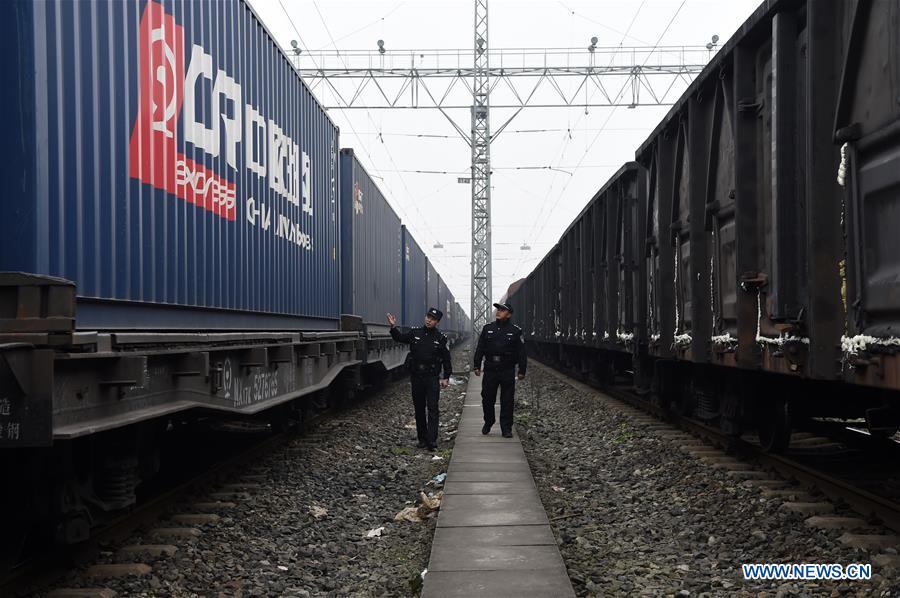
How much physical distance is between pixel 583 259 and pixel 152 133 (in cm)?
1146

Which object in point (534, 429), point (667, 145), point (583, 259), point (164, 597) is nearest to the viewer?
point (164, 597)

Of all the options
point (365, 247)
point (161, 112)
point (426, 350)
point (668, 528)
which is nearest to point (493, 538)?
point (668, 528)

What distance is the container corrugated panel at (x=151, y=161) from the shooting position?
12.5 feet

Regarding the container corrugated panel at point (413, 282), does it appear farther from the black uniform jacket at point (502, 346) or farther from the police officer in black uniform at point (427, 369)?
the police officer in black uniform at point (427, 369)

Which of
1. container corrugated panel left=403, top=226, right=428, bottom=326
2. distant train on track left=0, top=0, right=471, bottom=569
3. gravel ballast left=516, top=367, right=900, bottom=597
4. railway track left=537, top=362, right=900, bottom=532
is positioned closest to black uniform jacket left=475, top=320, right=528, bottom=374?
gravel ballast left=516, top=367, right=900, bottom=597

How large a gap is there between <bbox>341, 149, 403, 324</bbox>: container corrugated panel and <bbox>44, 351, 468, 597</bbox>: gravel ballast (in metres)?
3.25

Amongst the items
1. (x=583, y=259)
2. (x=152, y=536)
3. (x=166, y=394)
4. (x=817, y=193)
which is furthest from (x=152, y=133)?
(x=583, y=259)

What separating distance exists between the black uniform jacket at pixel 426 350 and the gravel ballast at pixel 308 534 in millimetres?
938

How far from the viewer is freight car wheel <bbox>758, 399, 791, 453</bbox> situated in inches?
267

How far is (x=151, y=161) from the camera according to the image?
5.03 meters

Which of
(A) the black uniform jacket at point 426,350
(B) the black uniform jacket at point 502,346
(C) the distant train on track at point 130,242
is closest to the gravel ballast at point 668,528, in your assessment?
(B) the black uniform jacket at point 502,346

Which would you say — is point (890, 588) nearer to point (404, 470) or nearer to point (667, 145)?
point (404, 470)

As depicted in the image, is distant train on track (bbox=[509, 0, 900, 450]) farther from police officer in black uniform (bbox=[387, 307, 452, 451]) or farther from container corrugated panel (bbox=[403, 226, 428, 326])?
container corrugated panel (bbox=[403, 226, 428, 326])

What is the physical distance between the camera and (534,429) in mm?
11156
